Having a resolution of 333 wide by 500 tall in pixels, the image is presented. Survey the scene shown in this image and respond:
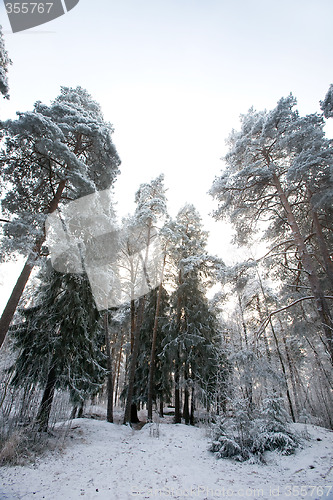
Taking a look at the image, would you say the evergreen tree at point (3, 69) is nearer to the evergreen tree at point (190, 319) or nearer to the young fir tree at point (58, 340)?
the young fir tree at point (58, 340)

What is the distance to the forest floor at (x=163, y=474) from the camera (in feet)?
13.2

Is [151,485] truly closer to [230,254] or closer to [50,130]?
[50,130]

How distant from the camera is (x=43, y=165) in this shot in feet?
25.7

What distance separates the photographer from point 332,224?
942cm

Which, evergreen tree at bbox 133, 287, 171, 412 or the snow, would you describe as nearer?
the snow

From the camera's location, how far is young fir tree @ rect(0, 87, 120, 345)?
6.27 m

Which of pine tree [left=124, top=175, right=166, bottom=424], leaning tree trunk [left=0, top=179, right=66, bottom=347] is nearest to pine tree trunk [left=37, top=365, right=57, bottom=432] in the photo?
leaning tree trunk [left=0, top=179, right=66, bottom=347]

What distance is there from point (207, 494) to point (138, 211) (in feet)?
40.7

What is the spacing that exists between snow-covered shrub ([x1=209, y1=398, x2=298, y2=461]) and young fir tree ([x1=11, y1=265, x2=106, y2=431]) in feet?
15.0

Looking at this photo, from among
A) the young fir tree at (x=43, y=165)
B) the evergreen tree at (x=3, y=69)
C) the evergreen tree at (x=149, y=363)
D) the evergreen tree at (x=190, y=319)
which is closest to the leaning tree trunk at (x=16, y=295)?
the young fir tree at (x=43, y=165)

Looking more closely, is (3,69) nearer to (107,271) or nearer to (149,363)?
(107,271)

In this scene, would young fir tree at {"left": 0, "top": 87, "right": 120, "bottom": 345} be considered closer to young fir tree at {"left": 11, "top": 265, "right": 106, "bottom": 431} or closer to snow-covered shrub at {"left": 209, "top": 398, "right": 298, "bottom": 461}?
young fir tree at {"left": 11, "top": 265, "right": 106, "bottom": 431}

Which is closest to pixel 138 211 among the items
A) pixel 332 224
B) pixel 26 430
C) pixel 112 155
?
pixel 112 155

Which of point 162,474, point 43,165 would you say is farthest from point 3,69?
point 162,474
